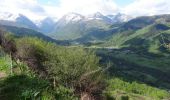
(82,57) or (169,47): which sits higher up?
(169,47)

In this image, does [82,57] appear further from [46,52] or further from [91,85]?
[91,85]

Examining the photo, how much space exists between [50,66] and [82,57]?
8164mm

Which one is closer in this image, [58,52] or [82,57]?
[82,57]

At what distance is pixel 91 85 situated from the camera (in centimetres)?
4500

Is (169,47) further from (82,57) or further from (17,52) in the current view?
(17,52)

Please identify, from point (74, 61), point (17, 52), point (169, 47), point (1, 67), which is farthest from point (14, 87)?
point (17, 52)

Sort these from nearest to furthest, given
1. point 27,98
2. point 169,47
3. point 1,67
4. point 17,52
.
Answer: point 169,47 < point 27,98 < point 1,67 < point 17,52

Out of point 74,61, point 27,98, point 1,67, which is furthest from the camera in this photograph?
point 74,61

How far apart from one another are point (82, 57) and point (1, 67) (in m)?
20.5

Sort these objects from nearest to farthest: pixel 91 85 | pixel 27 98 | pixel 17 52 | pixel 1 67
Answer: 1. pixel 27 98
2. pixel 91 85
3. pixel 1 67
4. pixel 17 52

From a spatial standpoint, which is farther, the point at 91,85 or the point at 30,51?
the point at 30,51

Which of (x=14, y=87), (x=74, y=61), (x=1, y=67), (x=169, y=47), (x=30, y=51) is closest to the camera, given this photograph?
(x=169, y=47)

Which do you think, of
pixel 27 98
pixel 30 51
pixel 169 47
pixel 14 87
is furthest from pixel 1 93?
pixel 30 51

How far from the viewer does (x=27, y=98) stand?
23.6 meters
